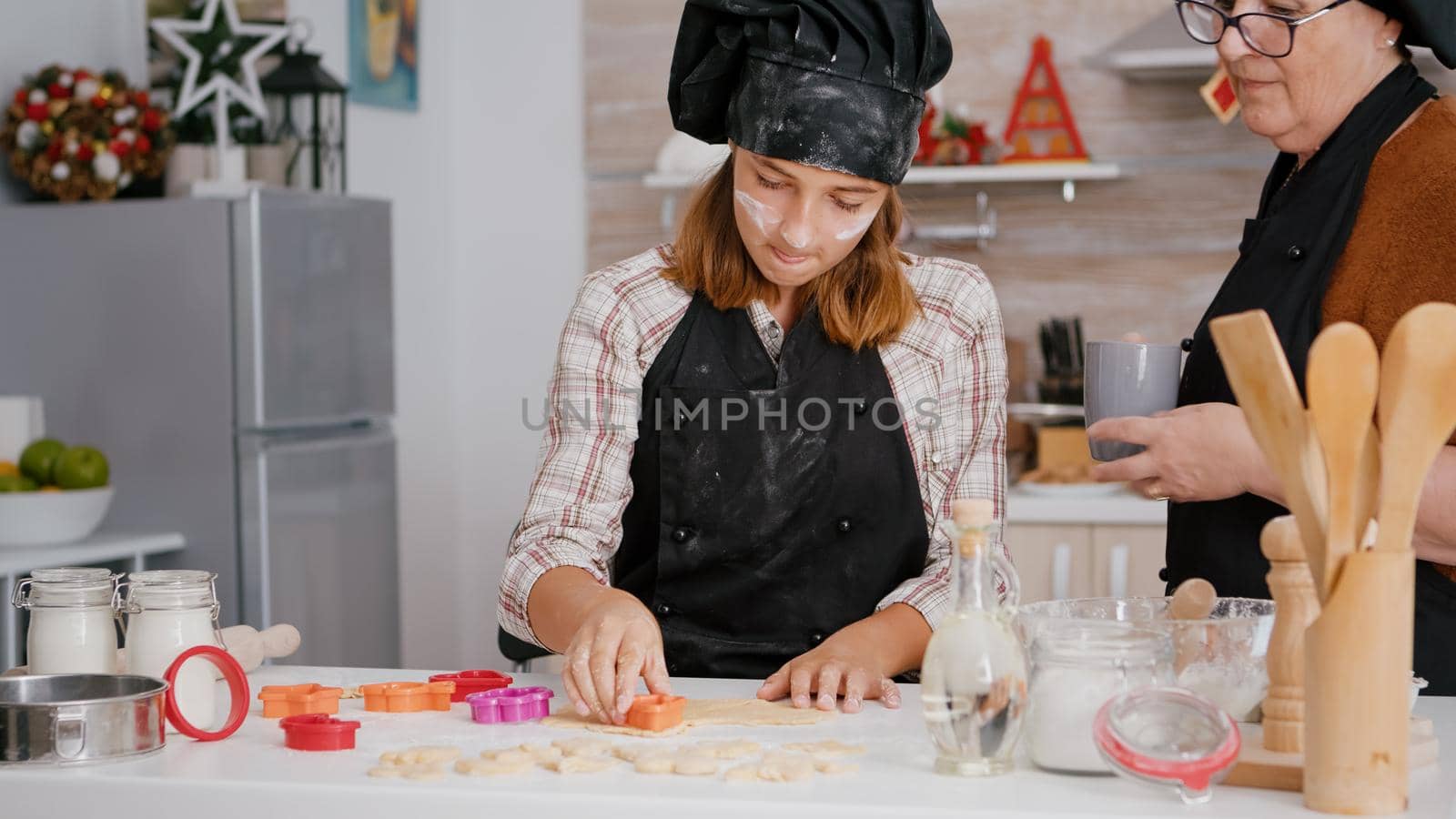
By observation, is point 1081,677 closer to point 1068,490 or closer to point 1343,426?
point 1343,426

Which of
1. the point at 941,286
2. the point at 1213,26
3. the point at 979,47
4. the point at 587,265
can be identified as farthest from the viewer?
the point at 587,265

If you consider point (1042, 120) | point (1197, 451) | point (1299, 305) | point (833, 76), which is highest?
point (1042, 120)

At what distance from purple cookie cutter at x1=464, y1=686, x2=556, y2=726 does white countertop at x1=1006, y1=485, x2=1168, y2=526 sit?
211 centimetres

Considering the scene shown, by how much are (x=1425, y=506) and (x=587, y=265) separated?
317 cm

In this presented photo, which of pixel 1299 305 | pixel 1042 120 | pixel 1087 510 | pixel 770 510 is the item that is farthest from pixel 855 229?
pixel 1042 120

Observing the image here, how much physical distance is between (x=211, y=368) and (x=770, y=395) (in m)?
1.74

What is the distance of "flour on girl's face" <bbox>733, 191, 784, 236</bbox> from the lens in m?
1.68

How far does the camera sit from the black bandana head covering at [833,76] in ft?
5.31

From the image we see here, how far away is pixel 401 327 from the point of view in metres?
4.27

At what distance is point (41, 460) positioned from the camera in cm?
294

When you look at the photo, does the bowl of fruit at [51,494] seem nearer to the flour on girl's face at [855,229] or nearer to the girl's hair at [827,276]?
the girl's hair at [827,276]

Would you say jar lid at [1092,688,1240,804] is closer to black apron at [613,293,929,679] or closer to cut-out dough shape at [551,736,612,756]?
cut-out dough shape at [551,736,612,756]

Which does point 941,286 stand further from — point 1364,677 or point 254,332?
point 254,332

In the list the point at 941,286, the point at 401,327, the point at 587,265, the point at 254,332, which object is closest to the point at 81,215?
the point at 254,332
